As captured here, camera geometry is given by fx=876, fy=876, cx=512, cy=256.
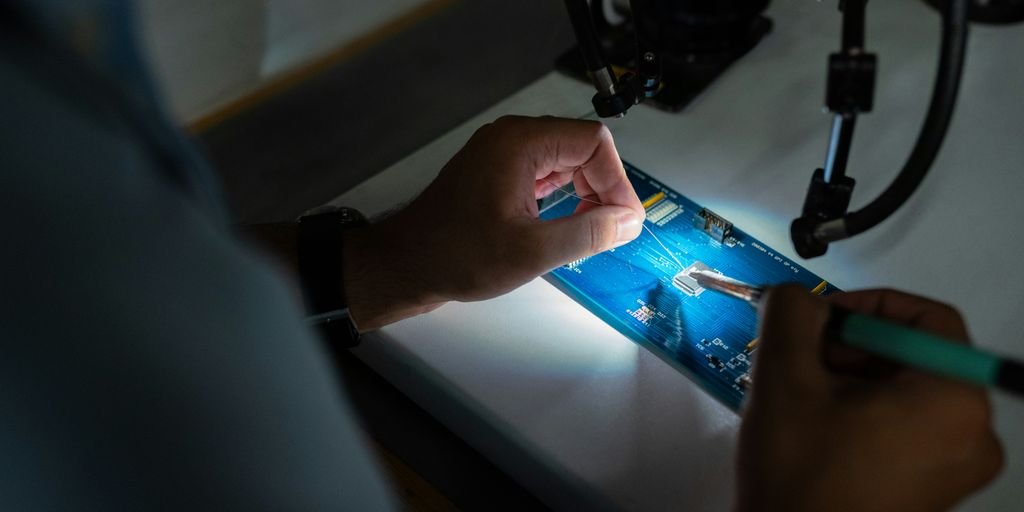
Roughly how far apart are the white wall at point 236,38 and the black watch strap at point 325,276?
0.33 m

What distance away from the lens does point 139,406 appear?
1.09 feet

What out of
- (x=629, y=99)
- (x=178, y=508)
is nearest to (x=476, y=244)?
(x=629, y=99)

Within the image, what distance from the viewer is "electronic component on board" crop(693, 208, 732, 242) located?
36.2 inches

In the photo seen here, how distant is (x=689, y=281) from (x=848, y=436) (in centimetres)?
35

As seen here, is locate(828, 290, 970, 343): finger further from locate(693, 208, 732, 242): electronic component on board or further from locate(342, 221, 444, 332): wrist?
locate(342, 221, 444, 332): wrist

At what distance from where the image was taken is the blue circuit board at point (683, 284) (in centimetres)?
82

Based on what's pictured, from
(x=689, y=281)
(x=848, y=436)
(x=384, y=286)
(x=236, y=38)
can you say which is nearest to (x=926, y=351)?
(x=848, y=436)

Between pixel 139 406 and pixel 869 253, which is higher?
pixel 139 406

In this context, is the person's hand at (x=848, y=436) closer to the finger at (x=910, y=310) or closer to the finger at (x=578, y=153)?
the finger at (x=910, y=310)

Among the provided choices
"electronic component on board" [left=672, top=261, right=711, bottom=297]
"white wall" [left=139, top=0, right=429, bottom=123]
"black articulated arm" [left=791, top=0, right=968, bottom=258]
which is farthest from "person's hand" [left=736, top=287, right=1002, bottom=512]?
"white wall" [left=139, top=0, right=429, bottom=123]

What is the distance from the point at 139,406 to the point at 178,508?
0.06 metres

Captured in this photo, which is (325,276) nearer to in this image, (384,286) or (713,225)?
(384,286)

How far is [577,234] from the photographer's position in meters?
0.86

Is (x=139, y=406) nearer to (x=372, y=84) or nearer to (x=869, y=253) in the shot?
(x=869, y=253)
